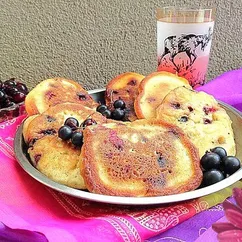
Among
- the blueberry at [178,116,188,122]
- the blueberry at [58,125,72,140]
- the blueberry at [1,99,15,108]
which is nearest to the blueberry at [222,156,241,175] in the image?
the blueberry at [178,116,188,122]

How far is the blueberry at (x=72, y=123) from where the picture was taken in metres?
0.76

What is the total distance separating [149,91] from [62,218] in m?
0.38

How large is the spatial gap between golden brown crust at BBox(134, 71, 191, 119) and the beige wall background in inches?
18.6

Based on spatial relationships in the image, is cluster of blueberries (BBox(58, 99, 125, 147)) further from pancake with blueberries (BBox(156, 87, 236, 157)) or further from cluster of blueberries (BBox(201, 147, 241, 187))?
cluster of blueberries (BBox(201, 147, 241, 187))

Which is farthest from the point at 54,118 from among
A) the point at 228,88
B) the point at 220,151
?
the point at 228,88

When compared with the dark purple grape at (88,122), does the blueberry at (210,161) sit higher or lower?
lower

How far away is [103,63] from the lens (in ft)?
4.69

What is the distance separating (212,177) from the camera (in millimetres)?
661

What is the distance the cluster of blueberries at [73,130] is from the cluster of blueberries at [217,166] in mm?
196

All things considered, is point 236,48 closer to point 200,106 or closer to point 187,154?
point 200,106

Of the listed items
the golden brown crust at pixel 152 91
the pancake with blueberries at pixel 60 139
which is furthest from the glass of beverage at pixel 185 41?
the pancake with blueberries at pixel 60 139

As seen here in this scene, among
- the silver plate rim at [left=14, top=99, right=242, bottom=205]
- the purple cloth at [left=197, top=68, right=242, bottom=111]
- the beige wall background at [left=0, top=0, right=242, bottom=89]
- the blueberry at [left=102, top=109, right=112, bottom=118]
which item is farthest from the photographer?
the beige wall background at [left=0, top=0, right=242, bottom=89]

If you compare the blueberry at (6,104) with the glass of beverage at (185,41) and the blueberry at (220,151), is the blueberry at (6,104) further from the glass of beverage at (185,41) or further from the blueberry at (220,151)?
the blueberry at (220,151)

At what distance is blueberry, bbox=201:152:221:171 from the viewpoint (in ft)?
2.23
